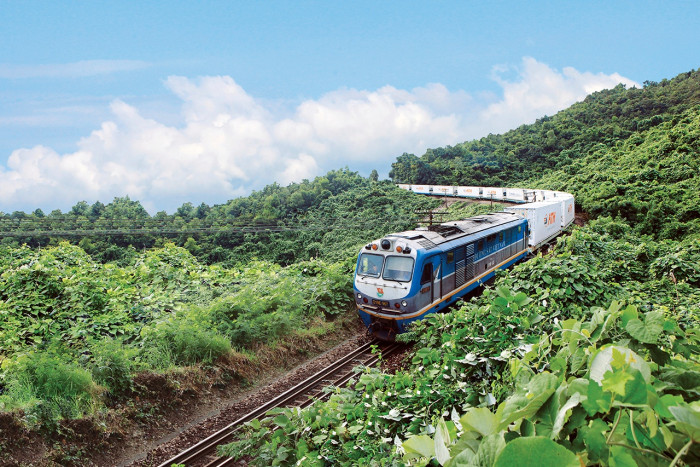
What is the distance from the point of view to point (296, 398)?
9.55 m

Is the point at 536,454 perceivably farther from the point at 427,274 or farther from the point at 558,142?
the point at 558,142

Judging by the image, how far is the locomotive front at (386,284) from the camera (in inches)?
417

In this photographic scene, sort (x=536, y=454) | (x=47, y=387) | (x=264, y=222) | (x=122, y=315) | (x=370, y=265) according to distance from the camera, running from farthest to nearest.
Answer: (x=264, y=222)
(x=370, y=265)
(x=122, y=315)
(x=47, y=387)
(x=536, y=454)

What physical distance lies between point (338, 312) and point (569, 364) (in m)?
12.0

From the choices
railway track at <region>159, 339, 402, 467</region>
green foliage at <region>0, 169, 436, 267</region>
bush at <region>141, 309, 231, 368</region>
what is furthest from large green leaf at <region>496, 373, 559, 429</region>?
green foliage at <region>0, 169, 436, 267</region>

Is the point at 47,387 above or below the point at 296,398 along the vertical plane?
above

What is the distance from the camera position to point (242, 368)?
10.6m

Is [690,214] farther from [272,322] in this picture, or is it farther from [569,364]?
[569,364]

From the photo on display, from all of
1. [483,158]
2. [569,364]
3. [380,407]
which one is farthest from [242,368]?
[483,158]

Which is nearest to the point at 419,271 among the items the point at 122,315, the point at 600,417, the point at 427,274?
the point at 427,274

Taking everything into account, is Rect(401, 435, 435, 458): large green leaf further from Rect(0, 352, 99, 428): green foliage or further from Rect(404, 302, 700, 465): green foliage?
Rect(0, 352, 99, 428): green foliage

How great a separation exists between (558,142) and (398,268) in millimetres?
50868

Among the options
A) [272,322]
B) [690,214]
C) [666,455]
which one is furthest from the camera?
[690,214]

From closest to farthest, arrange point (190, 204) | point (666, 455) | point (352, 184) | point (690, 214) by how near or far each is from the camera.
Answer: point (666, 455) → point (690, 214) → point (190, 204) → point (352, 184)
